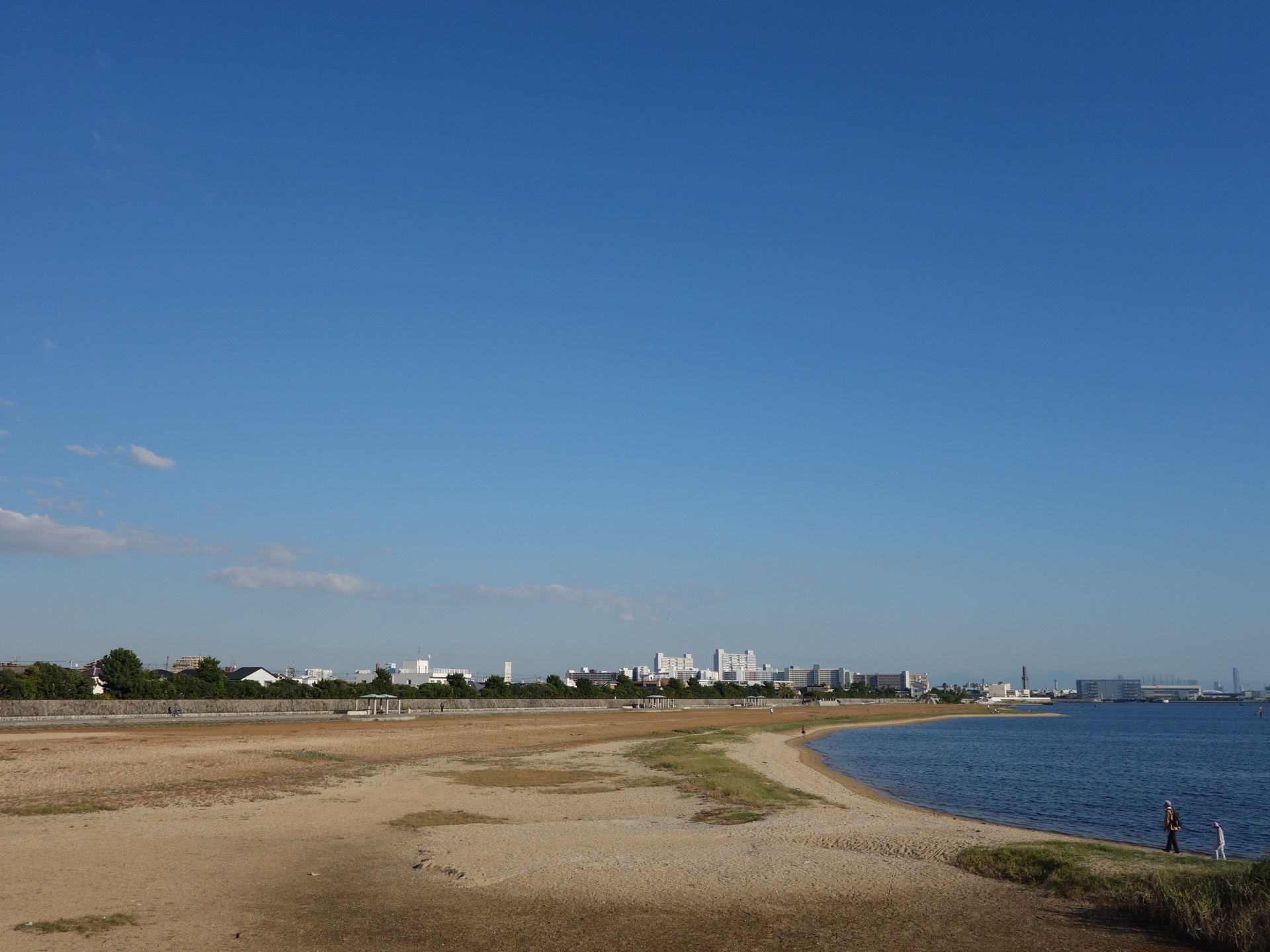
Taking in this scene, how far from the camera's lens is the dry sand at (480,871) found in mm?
15555

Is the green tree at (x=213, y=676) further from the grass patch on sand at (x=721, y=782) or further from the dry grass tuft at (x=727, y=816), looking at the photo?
the dry grass tuft at (x=727, y=816)

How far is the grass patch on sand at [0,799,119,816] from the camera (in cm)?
2633

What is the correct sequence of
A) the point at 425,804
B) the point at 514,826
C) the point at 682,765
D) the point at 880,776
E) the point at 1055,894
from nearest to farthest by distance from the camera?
the point at 1055,894 < the point at 514,826 < the point at 425,804 < the point at 682,765 < the point at 880,776

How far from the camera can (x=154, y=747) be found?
49.7 m

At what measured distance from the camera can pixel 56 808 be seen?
89.0ft

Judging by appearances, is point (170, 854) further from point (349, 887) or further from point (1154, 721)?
point (1154, 721)

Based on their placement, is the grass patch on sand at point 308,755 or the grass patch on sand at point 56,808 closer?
the grass patch on sand at point 56,808

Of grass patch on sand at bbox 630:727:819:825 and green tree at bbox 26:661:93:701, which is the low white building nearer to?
green tree at bbox 26:661:93:701

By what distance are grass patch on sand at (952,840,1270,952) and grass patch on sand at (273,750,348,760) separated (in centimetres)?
3585

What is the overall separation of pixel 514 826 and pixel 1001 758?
5482cm

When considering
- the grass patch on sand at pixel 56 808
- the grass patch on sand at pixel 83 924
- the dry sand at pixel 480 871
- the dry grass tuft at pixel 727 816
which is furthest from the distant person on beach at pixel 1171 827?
the grass patch on sand at pixel 56 808

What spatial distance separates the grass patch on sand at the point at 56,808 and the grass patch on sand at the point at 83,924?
43.5 ft

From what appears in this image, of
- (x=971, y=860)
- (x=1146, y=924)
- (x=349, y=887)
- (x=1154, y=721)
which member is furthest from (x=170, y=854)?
(x=1154, y=721)

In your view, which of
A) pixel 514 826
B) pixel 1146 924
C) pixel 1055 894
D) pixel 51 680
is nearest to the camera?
pixel 1146 924
